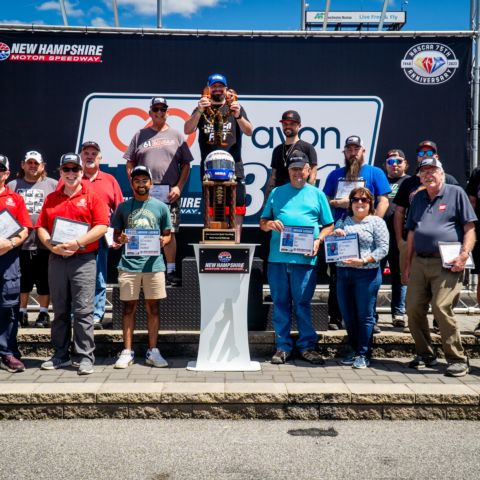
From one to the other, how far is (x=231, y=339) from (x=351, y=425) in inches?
55.9

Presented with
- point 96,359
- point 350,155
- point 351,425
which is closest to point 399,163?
point 350,155

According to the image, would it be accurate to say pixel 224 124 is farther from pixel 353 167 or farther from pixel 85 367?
pixel 85 367

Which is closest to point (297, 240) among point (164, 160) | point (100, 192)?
point (164, 160)

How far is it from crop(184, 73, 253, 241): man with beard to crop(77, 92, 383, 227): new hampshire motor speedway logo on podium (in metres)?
1.35

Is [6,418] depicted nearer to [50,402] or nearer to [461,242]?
[50,402]

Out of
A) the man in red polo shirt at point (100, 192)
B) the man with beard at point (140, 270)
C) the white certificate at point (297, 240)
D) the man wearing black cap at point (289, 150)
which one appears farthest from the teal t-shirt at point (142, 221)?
the man wearing black cap at point (289, 150)

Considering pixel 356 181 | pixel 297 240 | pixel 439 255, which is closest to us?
pixel 439 255

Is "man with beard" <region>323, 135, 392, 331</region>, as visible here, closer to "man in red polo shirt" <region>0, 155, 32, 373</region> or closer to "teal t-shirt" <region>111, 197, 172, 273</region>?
"teal t-shirt" <region>111, 197, 172, 273</region>

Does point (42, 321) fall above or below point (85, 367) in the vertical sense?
above

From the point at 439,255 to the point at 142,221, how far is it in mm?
2739

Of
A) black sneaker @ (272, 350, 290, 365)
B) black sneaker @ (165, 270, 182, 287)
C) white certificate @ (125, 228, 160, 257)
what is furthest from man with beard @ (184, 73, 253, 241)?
black sneaker @ (272, 350, 290, 365)

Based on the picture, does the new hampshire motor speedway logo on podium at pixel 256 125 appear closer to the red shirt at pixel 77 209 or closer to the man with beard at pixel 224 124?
the man with beard at pixel 224 124

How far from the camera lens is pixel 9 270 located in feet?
16.4

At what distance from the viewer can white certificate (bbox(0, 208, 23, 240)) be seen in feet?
16.1
